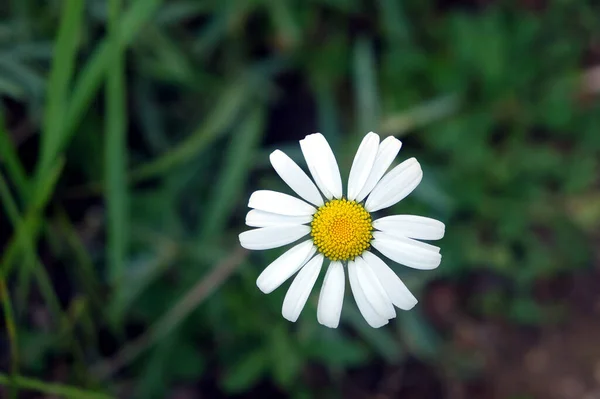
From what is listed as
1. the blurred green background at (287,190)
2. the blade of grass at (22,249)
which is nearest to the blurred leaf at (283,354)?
the blurred green background at (287,190)

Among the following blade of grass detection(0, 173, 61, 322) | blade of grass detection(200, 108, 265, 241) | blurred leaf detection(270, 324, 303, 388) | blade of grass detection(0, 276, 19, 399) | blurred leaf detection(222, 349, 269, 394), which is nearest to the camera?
blade of grass detection(0, 276, 19, 399)

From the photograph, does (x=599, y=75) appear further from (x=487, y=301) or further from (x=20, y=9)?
(x=20, y=9)

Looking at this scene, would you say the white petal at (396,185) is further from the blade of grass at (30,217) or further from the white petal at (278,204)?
the blade of grass at (30,217)

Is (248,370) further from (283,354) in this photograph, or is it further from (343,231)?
(343,231)

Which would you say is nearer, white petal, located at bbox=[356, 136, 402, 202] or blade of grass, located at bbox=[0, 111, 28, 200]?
white petal, located at bbox=[356, 136, 402, 202]

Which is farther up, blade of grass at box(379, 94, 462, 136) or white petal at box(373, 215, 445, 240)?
blade of grass at box(379, 94, 462, 136)

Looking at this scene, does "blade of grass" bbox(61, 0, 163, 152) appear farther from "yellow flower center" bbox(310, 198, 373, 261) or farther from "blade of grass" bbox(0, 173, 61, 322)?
"yellow flower center" bbox(310, 198, 373, 261)

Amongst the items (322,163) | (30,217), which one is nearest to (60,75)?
(30,217)

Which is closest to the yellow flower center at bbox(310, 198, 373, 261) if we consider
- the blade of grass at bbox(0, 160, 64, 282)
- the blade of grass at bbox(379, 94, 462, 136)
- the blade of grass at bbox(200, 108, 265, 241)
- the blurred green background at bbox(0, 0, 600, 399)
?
the blurred green background at bbox(0, 0, 600, 399)
